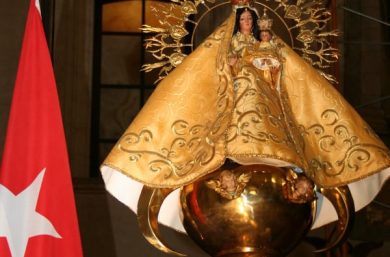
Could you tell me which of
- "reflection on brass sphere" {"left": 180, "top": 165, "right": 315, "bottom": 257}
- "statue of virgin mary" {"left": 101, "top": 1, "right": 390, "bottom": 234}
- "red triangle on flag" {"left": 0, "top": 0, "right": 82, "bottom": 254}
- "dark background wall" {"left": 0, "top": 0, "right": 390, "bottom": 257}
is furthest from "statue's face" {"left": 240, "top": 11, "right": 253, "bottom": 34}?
"dark background wall" {"left": 0, "top": 0, "right": 390, "bottom": 257}

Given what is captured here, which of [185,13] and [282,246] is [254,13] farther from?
[282,246]

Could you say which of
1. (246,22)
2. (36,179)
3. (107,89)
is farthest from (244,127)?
(107,89)

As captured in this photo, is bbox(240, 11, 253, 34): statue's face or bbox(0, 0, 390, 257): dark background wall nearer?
bbox(240, 11, 253, 34): statue's face

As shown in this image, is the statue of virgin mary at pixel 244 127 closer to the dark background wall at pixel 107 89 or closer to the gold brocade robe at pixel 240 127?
the gold brocade robe at pixel 240 127

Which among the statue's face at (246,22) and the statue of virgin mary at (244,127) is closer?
the statue of virgin mary at (244,127)

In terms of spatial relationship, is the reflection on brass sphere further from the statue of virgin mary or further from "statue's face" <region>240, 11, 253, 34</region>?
"statue's face" <region>240, 11, 253, 34</region>

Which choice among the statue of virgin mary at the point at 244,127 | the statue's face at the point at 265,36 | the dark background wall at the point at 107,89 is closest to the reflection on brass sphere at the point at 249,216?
the statue of virgin mary at the point at 244,127

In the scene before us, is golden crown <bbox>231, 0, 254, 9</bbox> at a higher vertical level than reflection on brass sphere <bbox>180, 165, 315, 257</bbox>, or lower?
higher

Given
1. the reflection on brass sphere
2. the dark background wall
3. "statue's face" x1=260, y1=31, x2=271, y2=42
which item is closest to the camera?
the reflection on brass sphere

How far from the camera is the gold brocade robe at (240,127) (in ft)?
9.09

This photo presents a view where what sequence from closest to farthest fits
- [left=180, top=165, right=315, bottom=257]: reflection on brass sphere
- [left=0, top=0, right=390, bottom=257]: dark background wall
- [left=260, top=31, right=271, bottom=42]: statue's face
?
1. [left=180, top=165, right=315, bottom=257]: reflection on brass sphere
2. [left=260, top=31, right=271, bottom=42]: statue's face
3. [left=0, top=0, right=390, bottom=257]: dark background wall

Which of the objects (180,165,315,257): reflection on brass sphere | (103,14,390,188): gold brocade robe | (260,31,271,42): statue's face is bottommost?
(180,165,315,257): reflection on brass sphere

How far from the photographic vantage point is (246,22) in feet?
9.87

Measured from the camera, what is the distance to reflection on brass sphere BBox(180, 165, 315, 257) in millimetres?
2703
